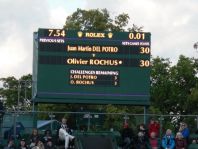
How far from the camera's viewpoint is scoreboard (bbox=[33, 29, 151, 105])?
94.5 feet

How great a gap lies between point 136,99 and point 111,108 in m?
19.3

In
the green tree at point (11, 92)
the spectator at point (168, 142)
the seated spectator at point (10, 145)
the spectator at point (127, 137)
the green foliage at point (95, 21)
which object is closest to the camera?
the seated spectator at point (10, 145)

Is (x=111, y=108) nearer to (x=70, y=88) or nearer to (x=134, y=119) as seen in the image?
(x=134, y=119)

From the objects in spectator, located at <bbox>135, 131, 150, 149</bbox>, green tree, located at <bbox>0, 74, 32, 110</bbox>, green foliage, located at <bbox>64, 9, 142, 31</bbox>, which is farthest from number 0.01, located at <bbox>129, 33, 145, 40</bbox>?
green tree, located at <bbox>0, 74, 32, 110</bbox>

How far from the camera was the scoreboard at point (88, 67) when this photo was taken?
94.5 ft

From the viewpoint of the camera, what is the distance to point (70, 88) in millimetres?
28828

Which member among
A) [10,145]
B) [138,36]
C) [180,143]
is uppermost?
[138,36]

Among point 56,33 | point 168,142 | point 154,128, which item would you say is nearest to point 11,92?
point 56,33

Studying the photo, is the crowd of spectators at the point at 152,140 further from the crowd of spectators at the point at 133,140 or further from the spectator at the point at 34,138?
the spectator at the point at 34,138

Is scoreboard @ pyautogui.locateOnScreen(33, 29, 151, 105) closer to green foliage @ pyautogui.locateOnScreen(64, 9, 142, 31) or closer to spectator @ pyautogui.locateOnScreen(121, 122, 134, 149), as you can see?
spectator @ pyautogui.locateOnScreen(121, 122, 134, 149)

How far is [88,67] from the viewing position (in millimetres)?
28844

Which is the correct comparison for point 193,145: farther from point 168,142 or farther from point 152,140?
point 152,140

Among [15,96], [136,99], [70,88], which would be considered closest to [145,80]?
[136,99]

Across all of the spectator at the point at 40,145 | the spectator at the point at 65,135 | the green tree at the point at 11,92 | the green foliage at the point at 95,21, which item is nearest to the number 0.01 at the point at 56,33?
the spectator at the point at 65,135
